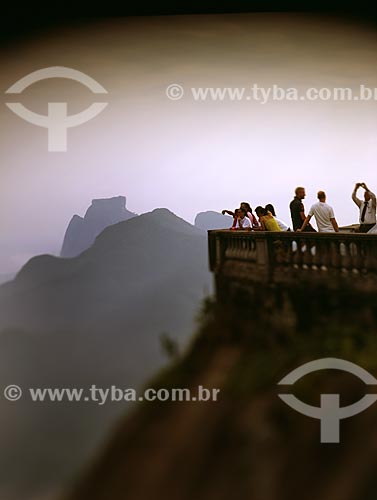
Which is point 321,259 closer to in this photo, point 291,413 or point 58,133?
point 291,413

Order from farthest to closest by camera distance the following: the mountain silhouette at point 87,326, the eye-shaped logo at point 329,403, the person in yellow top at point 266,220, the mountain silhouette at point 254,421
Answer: the person in yellow top at point 266,220
the mountain silhouette at point 87,326
the eye-shaped logo at point 329,403
the mountain silhouette at point 254,421

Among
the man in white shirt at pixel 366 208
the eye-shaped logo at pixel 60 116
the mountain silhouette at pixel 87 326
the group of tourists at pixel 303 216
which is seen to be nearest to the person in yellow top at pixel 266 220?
the group of tourists at pixel 303 216

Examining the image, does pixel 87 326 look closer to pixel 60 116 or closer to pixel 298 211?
pixel 60 116

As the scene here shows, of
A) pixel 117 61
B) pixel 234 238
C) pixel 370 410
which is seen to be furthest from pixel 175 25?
pixel 370 410

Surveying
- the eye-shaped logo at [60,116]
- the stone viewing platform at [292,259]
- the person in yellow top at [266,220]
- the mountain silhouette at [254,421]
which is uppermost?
the eye-shaped logo at [60,116]

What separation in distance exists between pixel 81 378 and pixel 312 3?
3.72 meters

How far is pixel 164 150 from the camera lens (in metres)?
4.98

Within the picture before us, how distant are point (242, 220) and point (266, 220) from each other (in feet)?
0.67

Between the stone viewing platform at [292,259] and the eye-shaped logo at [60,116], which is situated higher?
the eye-shaped logo at [60,116]

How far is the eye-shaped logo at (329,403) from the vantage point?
4594 mm

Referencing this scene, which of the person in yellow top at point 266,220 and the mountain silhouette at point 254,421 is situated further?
the person in yellow top at point 266,220

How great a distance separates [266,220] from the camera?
4.90 m

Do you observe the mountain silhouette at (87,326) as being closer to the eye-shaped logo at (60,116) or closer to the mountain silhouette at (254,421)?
the mountain silhouette at (254,421)

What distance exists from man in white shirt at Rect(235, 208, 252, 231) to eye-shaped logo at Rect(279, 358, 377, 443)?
1240mm
